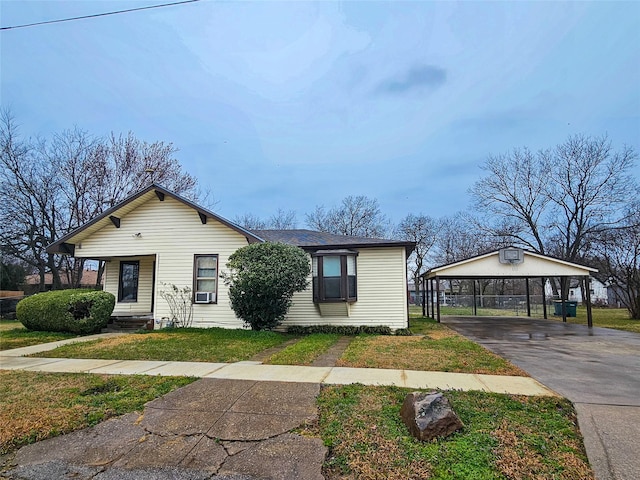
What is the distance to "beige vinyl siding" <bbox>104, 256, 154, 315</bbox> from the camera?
1383 cm

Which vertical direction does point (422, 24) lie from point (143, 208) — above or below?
above

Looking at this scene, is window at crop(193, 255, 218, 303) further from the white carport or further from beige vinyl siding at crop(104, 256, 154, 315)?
the white carport

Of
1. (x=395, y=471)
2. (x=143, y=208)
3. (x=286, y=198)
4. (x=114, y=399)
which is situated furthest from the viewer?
(x=286, y=198)

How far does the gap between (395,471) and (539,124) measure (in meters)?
20.6

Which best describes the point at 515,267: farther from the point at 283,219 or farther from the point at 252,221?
the point at 252,221

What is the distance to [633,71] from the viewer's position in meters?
14.4

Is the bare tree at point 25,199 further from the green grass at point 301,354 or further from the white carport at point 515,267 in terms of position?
the white carport at point 515,267

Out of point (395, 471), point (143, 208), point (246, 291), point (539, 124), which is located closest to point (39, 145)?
point (143, 208)

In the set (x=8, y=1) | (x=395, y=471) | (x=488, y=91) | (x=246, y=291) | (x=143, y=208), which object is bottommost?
(x=395, y=471)

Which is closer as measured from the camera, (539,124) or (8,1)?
(8,1)

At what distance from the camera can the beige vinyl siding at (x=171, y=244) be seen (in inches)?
484

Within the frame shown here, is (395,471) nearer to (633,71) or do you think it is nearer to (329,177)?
(633,71)

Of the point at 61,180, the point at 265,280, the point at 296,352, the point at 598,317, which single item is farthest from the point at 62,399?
the point at 598,317

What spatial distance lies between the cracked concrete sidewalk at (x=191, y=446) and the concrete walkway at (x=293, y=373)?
1.15m
